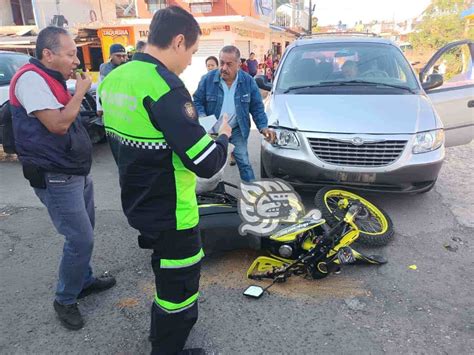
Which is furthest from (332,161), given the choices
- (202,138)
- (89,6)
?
(89,6)

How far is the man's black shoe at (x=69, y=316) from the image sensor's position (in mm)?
2531

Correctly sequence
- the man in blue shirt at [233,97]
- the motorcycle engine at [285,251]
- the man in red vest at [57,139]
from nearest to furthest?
1. the man in red vest at [57,139]
2. the motorcycle engine at [285,251]
3. the man in blue shirt at [233,97]

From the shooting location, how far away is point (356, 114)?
12.9 ft

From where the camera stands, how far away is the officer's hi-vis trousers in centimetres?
187

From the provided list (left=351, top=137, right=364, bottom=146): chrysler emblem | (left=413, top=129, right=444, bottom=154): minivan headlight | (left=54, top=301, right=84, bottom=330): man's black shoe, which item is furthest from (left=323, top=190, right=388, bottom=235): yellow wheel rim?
(left=54, top=301, right=84, bottom=330): man's black shoe

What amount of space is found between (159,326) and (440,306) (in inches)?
77.2

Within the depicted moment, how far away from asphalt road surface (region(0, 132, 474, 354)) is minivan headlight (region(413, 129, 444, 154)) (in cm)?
76

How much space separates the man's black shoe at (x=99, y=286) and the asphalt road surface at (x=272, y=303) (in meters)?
0.05

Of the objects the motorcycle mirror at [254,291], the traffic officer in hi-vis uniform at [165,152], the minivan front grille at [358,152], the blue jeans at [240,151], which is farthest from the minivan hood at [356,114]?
the traffic officer in hi-vis uniform at [165,152]

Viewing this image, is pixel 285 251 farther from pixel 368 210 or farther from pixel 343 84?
pixel 343 84

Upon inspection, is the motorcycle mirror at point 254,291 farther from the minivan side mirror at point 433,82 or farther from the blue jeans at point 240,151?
the minivan side mirror at point 433,82

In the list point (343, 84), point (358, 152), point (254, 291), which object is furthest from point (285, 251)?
point (343, 84)

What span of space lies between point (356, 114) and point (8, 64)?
6.19 m

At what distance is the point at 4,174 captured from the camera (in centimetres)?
599
